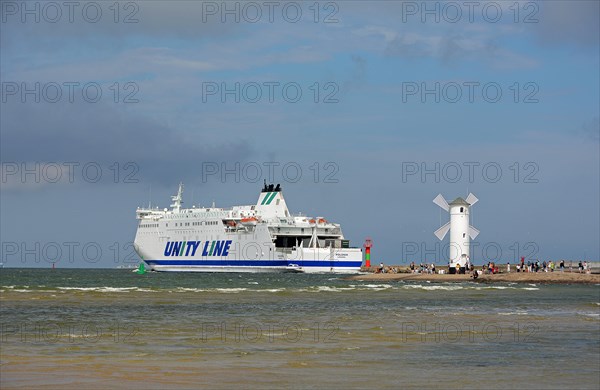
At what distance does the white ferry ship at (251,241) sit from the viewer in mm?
110375

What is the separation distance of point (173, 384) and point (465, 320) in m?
18.7

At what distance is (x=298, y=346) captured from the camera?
23.8 metres

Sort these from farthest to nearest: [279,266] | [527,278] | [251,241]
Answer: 1. [251,241]
2. [279,266]
3. [527,278]

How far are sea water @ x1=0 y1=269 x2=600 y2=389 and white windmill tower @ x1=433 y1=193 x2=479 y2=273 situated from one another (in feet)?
161

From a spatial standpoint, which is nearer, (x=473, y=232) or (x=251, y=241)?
(x=473, y=232)

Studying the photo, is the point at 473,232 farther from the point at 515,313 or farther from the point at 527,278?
the point at 515,313

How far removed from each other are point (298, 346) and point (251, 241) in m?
89.8

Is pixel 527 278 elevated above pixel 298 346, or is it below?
below

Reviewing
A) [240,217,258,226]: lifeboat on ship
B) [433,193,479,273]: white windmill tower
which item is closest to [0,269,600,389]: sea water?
[433,193,479,273]: white windmill tower

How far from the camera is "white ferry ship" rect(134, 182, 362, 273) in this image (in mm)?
110375

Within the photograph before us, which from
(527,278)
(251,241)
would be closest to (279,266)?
(251,241)

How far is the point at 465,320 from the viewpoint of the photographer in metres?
33.4

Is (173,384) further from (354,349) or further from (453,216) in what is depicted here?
(453,216)

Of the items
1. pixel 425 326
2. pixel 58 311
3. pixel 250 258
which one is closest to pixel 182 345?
pixel 425 326
